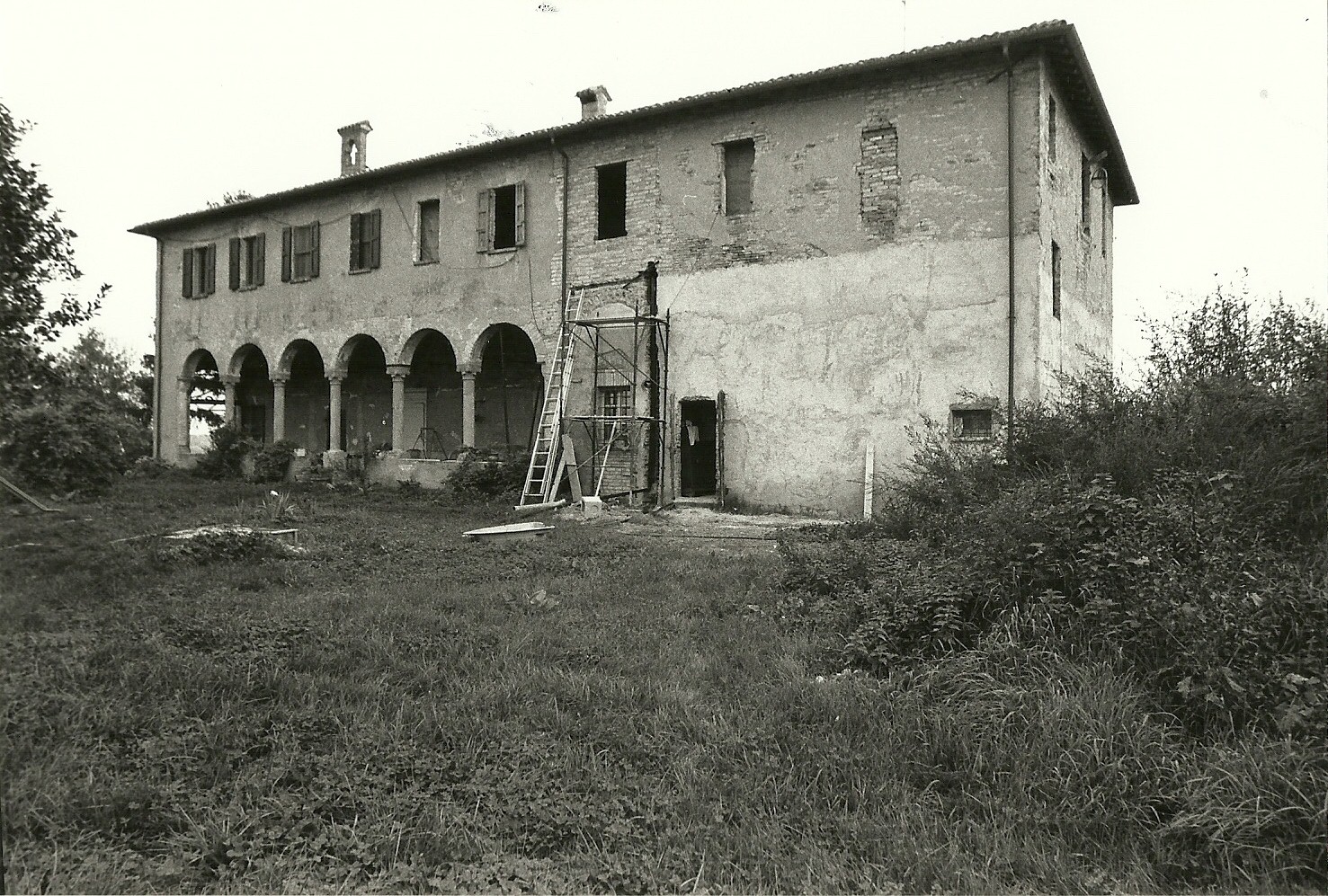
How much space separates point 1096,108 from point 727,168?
20.3ft

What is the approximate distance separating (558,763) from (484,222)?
46.0 feet

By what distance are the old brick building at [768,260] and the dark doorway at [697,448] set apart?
0.19ft

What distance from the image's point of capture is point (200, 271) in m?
20.1

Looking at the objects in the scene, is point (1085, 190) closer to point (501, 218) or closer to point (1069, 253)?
point (1069, 253)

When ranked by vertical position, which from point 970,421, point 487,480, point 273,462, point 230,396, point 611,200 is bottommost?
point 487,480

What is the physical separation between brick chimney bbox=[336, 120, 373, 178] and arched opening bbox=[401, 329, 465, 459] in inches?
205

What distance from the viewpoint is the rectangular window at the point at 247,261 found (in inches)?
747

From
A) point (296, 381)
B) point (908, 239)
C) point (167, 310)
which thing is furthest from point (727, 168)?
point (167, 310)

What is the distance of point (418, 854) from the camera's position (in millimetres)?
2568

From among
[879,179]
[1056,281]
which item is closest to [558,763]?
[879,179]

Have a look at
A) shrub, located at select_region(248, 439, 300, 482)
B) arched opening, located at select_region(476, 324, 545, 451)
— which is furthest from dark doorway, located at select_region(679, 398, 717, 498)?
shrub, located at select_region(248, 439, 300, 482)

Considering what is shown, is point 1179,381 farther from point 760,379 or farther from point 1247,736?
point 760,379

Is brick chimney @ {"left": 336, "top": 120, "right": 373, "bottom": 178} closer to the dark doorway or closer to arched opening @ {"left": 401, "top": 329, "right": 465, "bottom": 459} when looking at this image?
arched opening @ {"left": 401, "top": 329, "right": 465, "bottom": 459}

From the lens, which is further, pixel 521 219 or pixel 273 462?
pixel 273 462
